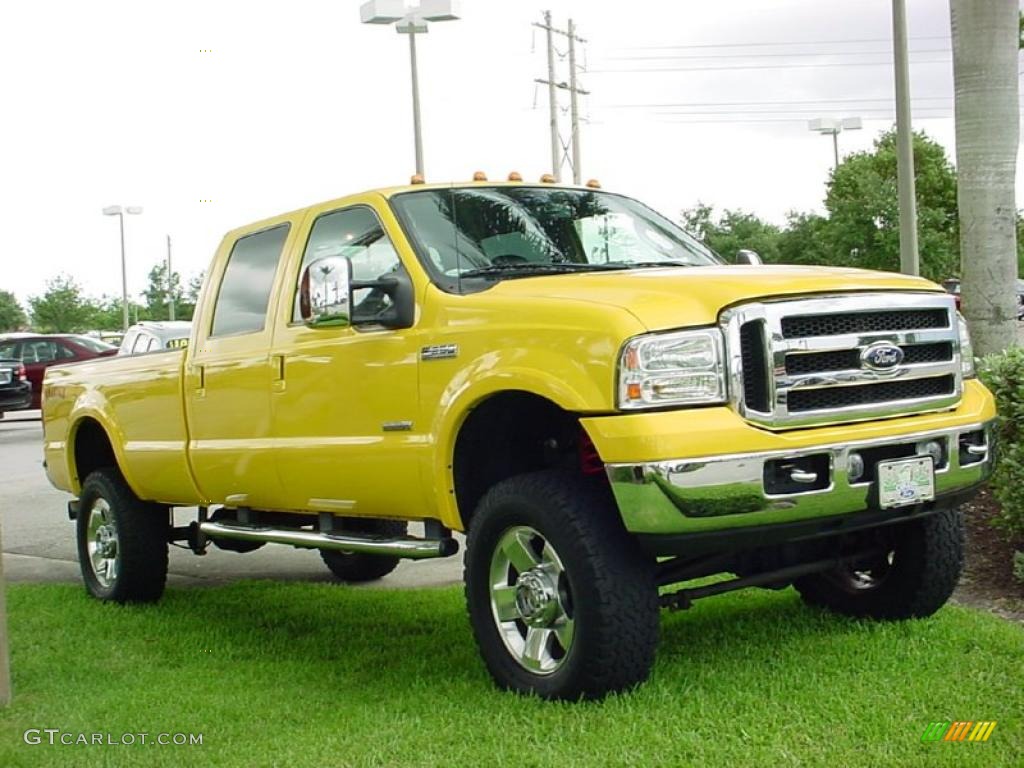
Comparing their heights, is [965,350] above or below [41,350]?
below

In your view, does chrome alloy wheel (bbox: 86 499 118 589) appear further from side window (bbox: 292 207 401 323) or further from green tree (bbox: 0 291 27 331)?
green tree (bbox: 0 291 27 331)

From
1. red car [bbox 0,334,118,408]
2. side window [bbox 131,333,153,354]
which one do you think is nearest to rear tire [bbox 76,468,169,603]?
side window [bbox 131,333,153,354]

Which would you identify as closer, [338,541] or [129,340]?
[338,541]

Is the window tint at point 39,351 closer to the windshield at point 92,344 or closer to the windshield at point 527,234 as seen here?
the windshield at point 92,344

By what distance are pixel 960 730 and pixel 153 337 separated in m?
6.31

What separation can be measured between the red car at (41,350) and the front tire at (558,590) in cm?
2240

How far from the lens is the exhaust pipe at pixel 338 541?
5.51 metres

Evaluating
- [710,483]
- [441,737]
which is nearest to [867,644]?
[710,483]

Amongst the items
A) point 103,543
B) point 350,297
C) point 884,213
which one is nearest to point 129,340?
point 103,543

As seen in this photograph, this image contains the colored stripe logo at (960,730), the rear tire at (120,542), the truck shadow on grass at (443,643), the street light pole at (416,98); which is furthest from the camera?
the street light pole at (416,98)

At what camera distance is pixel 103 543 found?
314 inches

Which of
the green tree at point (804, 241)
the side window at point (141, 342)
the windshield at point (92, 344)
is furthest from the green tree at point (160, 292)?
the side window at point (141, 342)

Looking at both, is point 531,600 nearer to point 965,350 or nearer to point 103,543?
point 965,350

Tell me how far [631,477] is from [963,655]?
5.85 feet
